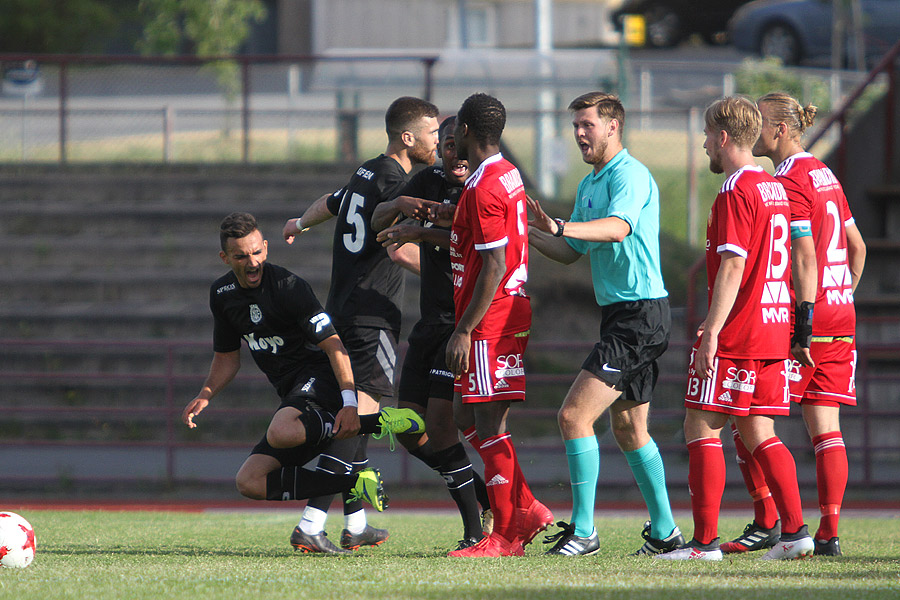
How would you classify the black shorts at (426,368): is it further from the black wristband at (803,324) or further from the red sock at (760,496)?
the black wristband at (803,324)

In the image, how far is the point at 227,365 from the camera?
243 inches

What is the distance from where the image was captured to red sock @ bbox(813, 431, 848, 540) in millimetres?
5680

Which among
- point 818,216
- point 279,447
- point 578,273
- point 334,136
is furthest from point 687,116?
point 279,447

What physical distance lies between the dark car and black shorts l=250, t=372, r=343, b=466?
79.9 ft

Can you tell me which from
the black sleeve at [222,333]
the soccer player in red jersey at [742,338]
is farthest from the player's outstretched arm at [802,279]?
the black sleeve at [222,333]

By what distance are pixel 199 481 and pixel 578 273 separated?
6.26 meters

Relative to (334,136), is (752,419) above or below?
below

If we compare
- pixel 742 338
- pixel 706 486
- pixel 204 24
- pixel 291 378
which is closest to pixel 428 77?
pixel 204 24

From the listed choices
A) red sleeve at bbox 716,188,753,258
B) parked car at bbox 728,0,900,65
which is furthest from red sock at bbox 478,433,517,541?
parked car at bbox 728,0,900,65

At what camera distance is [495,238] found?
530cm

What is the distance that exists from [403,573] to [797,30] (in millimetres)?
22311

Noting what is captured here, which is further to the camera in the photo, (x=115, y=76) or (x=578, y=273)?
(x=115, y=76)

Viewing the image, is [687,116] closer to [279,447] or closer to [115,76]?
[115,76]

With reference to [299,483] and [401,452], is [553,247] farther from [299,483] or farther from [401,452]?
[401,452]
